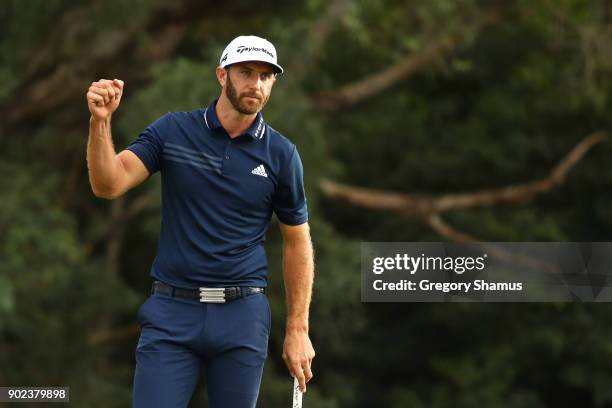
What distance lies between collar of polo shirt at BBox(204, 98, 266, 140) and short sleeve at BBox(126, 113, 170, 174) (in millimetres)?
129

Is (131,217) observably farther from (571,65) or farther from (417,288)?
(417,288)

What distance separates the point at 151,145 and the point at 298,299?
2.30ft

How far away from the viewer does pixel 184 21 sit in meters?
16.5

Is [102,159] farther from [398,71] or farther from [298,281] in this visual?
[398,71]

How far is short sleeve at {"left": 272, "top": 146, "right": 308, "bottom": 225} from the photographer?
14.7 ft

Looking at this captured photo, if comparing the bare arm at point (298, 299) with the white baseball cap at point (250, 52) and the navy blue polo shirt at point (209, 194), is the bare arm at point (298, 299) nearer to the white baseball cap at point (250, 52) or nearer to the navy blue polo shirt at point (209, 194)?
the navy blue polo shirt at point (209, 194)

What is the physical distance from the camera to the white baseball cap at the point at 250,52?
168 inches

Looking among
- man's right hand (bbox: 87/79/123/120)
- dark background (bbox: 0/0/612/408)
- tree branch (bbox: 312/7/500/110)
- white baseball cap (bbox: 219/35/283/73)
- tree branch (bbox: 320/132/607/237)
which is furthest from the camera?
tree branch (bbox: 320/132/607/237)

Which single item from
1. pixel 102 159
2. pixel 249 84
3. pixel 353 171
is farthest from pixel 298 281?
pixel 353 171

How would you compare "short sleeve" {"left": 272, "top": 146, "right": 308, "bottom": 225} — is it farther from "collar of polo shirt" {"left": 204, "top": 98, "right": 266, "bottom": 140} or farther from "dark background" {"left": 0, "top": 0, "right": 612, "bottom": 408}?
"dark background" {"left": 0, "top": 0, "right": 612, "bottom": 408}

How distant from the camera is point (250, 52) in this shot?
169 inches

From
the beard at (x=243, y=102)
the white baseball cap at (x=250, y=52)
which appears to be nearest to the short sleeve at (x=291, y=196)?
the beard at (x=243, y=102)

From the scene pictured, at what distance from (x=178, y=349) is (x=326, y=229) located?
11585 mm

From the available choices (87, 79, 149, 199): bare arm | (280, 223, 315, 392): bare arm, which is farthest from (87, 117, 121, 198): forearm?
(280, 223, 315, 392): bare arm
